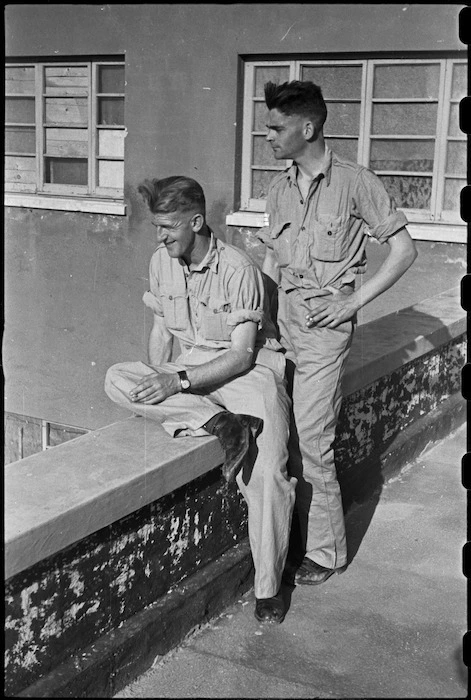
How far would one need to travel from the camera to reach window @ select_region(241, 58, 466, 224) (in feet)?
29.9

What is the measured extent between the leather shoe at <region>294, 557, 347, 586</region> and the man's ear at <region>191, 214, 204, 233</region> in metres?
1.70

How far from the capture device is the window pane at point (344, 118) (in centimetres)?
954

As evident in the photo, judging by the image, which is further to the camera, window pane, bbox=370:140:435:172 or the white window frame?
Result: window pane, bbox=370:140:435:172

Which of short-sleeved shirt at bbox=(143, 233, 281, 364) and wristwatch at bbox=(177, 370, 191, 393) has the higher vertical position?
short-sleeved shirt at bbox=(143, 233, 281, 364)

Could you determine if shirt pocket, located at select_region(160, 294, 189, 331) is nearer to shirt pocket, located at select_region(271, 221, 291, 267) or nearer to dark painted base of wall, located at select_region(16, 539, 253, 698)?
shirt pocket, located at select_region(271, 221, 291, 267)

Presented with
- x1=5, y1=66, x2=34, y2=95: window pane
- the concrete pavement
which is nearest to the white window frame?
x1=5, y1=66, x2=34, y2=95: window pane

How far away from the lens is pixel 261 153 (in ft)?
33.4

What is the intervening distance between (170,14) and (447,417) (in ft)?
19.7

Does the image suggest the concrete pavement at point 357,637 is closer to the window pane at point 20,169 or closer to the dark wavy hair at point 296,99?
the dark wavy hair at point 296,99

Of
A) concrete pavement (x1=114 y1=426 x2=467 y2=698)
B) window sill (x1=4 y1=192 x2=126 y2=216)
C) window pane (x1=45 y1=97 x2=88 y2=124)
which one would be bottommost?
concrete pavement (x1=114 y1=426 x2=467 y2=698)

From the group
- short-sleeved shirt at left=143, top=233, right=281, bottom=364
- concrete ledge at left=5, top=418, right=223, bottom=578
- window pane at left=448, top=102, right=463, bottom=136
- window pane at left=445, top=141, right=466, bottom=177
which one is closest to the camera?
concrete ledge at left=5, top=418, right=223, bottom=578

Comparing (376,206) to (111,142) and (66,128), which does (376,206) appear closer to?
(111,142)

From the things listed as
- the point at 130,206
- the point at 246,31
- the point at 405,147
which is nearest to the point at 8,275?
the point at 130,206

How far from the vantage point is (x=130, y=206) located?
1085cm
